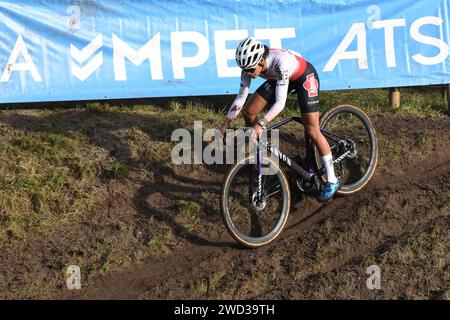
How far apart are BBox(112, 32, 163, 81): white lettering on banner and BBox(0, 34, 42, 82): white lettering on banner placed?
1.17m

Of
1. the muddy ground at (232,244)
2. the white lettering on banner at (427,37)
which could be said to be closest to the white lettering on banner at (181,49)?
the muddy ground at (232,244)

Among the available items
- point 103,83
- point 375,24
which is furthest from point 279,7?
point 103,83

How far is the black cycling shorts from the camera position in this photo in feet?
22.5

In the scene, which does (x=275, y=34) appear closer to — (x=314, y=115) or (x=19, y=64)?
(x=314, y=115)

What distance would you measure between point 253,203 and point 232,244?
0.56 metres

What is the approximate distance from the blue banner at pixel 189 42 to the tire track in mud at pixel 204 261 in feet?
8.14

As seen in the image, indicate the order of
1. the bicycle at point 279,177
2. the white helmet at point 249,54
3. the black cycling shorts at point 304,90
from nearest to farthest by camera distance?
the white helmet at point 249,54, the bicycle at point 279,177, the black cycling shorts at point 304,90

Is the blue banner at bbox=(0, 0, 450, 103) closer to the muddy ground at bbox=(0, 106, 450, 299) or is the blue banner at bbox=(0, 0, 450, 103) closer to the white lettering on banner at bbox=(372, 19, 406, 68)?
the white lettering on banner at bbox=(372, 19, 406, 68)

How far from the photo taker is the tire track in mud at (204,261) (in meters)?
6.45

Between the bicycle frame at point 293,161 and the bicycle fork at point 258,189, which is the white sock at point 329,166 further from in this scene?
the bicycle fork at point 258,189

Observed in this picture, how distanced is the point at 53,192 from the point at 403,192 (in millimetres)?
4101

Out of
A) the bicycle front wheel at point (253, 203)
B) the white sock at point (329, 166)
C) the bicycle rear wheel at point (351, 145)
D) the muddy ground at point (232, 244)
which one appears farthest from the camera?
the bicycle rear wheel at point (351, 145)

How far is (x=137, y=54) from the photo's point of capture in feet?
30.2

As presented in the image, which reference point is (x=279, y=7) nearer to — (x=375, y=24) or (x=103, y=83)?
(x=375, y=24)
